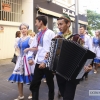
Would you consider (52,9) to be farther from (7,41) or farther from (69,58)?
(69,58)

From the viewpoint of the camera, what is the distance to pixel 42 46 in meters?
3.52

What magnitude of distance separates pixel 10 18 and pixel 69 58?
9854 millimetres

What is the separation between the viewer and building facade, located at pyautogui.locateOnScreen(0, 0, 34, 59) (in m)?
11.2

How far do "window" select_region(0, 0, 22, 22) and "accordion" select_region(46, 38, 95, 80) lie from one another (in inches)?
355

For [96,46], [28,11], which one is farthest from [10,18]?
[96,46]

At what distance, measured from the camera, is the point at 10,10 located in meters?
11.8

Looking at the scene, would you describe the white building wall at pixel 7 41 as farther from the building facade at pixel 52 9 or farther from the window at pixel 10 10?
the building facade at pixel 52 9

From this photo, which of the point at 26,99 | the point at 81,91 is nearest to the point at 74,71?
the point at 26,99

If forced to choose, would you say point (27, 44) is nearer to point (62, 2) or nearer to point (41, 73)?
point (41, 73)

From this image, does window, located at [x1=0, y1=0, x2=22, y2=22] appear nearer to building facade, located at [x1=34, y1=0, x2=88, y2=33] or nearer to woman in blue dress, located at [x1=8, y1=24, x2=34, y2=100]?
building facade, located at [x1=34, y1=0, x2=88, y2=33]

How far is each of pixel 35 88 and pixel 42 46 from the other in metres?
0.79

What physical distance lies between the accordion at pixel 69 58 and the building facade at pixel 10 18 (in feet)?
28.3

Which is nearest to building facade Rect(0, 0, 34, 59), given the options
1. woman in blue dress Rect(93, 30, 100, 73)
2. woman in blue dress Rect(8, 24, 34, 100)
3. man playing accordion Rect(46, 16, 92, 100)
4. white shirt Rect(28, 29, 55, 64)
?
woman in blue dress Rect(93, 30, 100, 73)

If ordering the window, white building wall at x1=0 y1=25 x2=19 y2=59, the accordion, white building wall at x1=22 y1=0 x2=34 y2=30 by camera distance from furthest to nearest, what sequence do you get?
white building wall at x1=22 y1=0 x2=34 y2=30 < the window < white building wall at x1=0 y1=25 x2=19 y2=59 < the accordion
